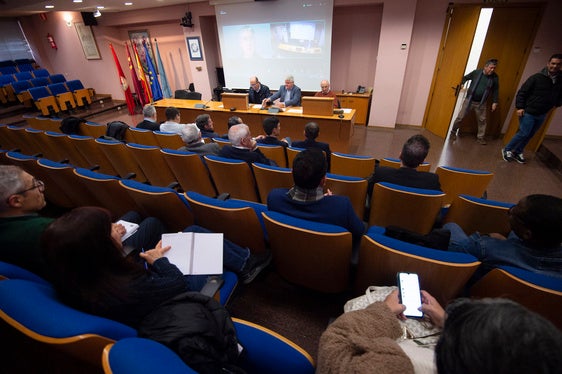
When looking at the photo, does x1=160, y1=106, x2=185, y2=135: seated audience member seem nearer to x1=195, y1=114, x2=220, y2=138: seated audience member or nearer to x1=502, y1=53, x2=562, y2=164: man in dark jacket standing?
x1=195, y1=114, x2=220, y2=138: seated audience member

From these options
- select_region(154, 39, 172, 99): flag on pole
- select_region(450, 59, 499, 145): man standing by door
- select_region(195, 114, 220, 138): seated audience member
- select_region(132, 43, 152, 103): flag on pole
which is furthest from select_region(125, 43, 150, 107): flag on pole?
select_region(450, 59, 499, 145): man standing by door

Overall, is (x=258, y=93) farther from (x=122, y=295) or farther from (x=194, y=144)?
(x=122, y=295)

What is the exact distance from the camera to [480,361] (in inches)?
18.7

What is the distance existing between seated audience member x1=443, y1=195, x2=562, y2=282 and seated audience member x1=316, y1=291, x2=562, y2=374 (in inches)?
30.9

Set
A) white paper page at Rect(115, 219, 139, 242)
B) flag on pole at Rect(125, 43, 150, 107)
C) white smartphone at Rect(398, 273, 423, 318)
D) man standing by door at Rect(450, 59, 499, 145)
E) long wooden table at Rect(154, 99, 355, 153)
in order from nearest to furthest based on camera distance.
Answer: white smartphone at Rect(398, 273, 423, 318)
white paper page at Rect(115, 219, 139, 242)
long wooden table at Rect(154, 99, 355, 153)
man standing by door at Rect(450, 59, 499, 145)
flag on pole at Rect(125, 43, 150, 107)

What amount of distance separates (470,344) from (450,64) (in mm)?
5979

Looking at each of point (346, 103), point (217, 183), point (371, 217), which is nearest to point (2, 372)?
point (217, 183)

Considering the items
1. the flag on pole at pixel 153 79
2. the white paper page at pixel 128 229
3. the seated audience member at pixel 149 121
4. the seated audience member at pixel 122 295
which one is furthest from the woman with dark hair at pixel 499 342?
the flag on pole at pixel 153 79

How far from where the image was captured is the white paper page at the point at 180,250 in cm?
128

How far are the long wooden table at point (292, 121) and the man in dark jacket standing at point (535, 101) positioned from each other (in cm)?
260

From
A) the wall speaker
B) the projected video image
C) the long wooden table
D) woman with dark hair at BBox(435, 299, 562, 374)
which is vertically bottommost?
the long wooden table

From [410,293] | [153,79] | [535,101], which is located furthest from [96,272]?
[153,79]

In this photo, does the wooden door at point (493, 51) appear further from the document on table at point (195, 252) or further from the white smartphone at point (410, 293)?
the document on table at point (195, 252)

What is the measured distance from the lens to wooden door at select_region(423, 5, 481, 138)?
443cm
